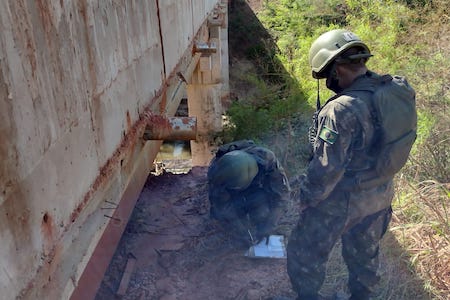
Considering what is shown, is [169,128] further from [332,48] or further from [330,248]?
[330,248]

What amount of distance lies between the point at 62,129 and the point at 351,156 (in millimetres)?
1873

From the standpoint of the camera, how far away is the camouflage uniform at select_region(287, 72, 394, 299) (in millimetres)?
2615

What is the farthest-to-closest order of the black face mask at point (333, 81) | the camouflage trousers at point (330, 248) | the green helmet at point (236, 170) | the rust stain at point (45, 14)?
the green helmet at point (236, 170)
the camouflage trousers at point (330, 248)
the black face mask at point (333, 81)
the rust stain at point (45, 14)

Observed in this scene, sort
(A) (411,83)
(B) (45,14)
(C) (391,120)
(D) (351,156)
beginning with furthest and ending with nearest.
Answer: 1. (A) (411,83)
2. (D) (351,156)
3. (C) (391,120)
4. (B) (45,14)

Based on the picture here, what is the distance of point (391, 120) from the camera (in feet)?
8.57

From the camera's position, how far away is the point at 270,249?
4.38 m

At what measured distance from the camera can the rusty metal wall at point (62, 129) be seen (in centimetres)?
141

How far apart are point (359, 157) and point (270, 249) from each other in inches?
75.9

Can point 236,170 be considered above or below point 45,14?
below

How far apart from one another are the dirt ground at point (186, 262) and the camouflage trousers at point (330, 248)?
687mm

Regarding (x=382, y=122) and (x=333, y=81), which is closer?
(x=382, y=122)

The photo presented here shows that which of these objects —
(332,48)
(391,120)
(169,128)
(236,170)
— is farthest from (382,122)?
(236,170)

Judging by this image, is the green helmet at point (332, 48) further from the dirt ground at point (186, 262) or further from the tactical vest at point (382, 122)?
the dirt ground at point (186, 262)

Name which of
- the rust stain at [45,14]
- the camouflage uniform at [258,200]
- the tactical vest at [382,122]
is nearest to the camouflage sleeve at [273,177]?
the camouflage uniform at [258,200]
